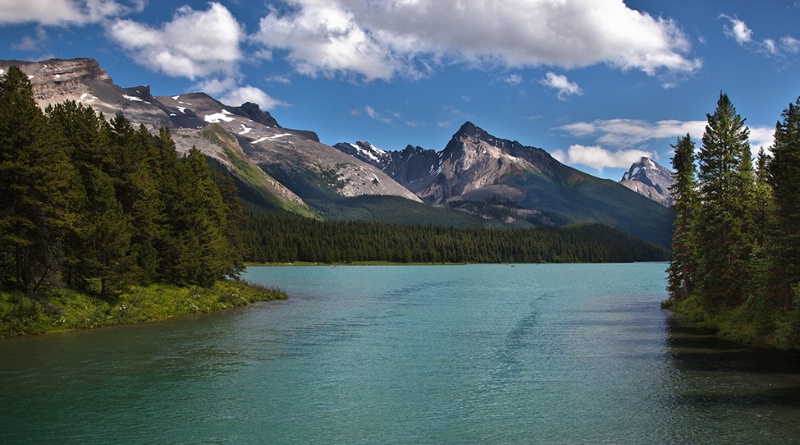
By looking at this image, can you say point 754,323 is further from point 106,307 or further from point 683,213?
point 106,307

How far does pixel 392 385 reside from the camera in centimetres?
3556

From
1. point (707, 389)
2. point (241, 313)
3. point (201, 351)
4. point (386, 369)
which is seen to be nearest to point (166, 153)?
point (241, 313)

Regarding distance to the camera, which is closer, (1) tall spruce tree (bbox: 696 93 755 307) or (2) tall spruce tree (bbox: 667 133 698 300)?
(1) tall spruce tree (bbox: 696 93 755 307)

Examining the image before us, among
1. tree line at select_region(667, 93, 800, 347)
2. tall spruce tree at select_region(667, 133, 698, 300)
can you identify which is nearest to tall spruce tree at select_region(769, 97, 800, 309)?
tree line at select_region(667, 93, 800, 347)

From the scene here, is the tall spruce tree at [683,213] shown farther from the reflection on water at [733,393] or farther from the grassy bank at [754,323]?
the reflection on water at [733,393]

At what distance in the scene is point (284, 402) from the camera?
31.8 metres

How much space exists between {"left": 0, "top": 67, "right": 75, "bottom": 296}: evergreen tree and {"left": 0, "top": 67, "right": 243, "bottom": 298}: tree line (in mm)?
80

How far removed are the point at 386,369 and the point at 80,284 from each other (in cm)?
3687

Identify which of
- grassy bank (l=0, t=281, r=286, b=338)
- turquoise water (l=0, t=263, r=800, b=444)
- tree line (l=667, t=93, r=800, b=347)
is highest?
tree line (l=667, t=93, r=800, b=347)

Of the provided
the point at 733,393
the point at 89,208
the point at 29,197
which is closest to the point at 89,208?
the point at 89,208

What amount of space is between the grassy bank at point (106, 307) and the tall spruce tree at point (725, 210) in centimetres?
5663

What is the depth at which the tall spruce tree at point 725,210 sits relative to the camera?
55.9 m

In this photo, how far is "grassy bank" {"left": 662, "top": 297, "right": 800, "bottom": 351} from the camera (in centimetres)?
4097

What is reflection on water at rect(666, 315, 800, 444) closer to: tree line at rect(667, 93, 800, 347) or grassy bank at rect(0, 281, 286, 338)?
tree line at rect(667, 93, 800, 347)
